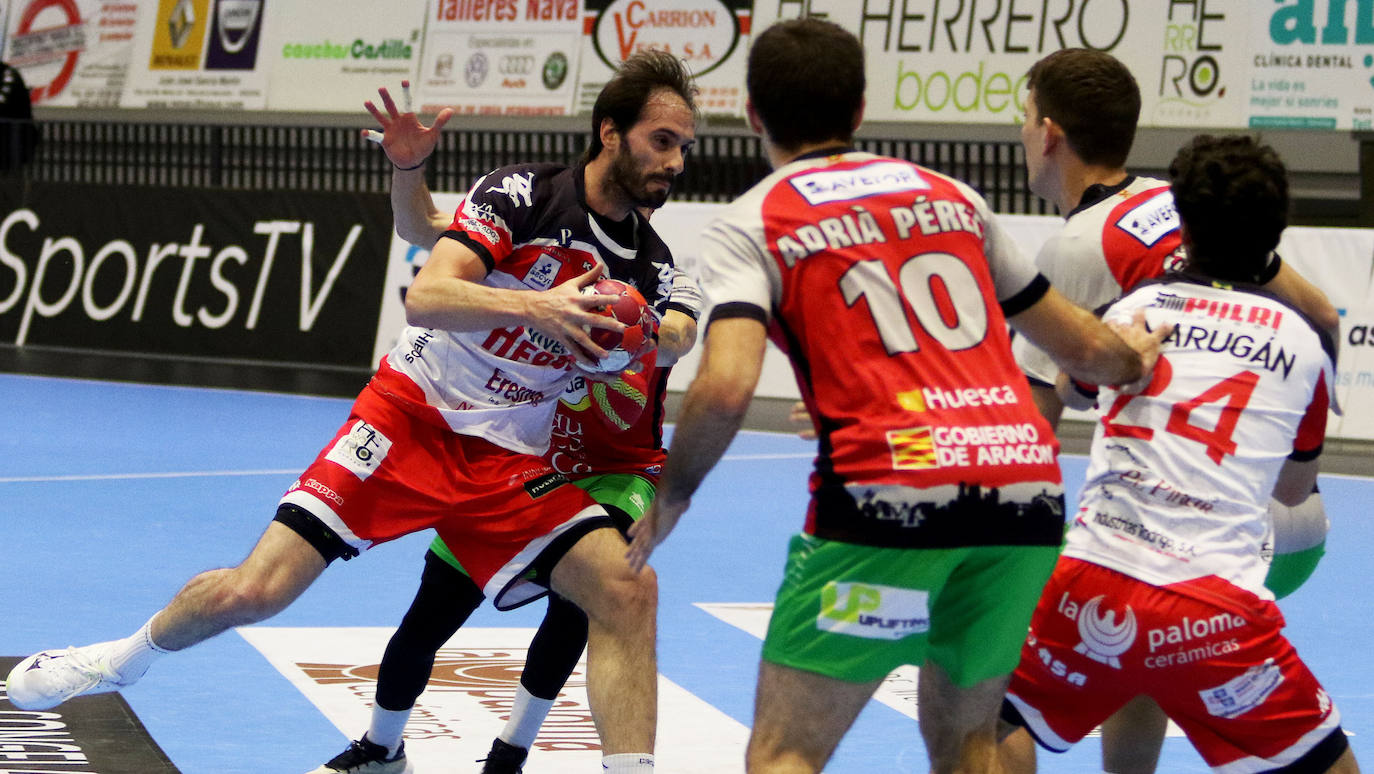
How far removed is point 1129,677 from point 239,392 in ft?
40.4

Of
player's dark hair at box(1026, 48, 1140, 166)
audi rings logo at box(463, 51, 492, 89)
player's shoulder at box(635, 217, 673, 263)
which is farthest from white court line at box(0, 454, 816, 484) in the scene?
audi rings logo at box(463, 51, 492, 89)

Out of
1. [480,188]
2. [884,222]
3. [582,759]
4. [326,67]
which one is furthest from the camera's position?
[326,67]

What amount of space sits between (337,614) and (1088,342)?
169 inches

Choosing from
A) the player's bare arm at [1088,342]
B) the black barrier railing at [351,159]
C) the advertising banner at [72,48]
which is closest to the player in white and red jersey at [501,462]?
the player's bare arm at [1088,342]

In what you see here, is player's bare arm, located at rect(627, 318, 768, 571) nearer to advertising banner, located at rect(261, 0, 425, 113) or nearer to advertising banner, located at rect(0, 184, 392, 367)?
advertising banner, located at rect(0, 184, 392, 367)

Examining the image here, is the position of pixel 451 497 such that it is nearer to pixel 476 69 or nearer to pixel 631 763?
pixel 631 763

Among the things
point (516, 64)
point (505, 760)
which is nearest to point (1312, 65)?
point (516, 64)

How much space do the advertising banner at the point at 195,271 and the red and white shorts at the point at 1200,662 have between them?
1195cm

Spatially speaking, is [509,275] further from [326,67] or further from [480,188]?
[326,67]

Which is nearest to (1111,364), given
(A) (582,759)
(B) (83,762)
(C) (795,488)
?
(A) (582,759)

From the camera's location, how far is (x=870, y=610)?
3.44 meters

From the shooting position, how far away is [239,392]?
15094mm

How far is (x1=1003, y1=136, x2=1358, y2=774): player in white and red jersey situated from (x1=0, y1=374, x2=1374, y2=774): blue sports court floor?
1778 mm

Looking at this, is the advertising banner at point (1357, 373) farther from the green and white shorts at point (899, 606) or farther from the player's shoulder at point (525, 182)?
the green and white shorts at point (899, 606)
